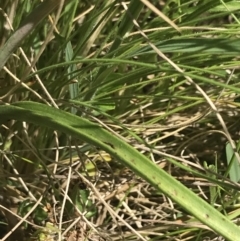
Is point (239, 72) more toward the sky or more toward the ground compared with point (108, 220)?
more toward the sky

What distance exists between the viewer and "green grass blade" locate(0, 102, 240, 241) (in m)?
0.54

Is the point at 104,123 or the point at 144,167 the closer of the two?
the point at 144,167

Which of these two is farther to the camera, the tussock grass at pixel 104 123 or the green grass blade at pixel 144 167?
the tussock grass at pixel 104 123

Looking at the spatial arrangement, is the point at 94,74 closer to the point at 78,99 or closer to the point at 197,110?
the point at 78,99

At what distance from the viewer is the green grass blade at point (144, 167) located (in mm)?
537

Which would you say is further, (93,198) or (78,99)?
(93,198)

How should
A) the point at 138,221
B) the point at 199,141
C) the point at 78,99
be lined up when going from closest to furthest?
the point at 78,99
the point at 138,221
the point at 199,141

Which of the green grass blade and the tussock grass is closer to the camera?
the green grass blade

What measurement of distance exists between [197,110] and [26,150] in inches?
14.1

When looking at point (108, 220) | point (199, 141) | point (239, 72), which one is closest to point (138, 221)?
point (108, 220)

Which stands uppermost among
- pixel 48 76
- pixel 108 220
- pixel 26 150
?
pixel 48 76

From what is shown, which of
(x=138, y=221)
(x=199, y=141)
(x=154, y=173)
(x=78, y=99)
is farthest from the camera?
(x=199, y=141)

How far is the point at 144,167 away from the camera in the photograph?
55 centimetres

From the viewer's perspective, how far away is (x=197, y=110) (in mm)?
1019
